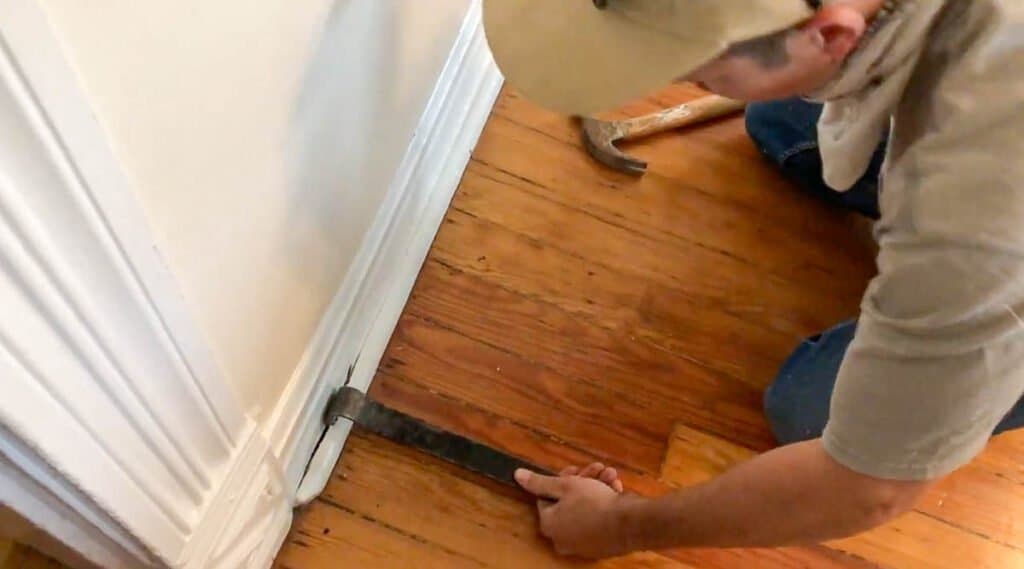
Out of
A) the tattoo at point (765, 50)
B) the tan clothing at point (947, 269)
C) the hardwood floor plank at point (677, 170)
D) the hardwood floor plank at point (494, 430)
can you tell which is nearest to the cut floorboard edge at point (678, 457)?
the hardwood floor plank at point (494, 430)

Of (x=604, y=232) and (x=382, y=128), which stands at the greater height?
(x=382, y=128)

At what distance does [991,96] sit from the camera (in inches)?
25.6

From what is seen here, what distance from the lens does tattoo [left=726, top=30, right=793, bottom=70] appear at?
654 mm

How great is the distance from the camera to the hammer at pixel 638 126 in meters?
1.32

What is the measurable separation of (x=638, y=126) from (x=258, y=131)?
2.46ft

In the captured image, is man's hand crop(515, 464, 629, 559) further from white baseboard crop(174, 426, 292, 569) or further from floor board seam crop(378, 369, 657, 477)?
white baseboard crop(174, 426, 292, 569)

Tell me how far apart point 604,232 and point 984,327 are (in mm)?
682

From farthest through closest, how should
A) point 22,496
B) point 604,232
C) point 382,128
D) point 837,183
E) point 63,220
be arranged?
point 604,232, point 382,128, point 837,183, point 22,496, point 63,220

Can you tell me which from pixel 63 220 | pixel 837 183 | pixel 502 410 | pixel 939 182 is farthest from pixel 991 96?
pixel 502 410

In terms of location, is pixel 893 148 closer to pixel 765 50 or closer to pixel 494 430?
pixel 765 50

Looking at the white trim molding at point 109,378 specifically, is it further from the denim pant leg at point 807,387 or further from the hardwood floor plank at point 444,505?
the denim pant leg at point 807,387

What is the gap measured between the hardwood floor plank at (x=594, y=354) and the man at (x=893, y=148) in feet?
1.22

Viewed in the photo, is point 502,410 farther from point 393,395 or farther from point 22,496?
point 22,496

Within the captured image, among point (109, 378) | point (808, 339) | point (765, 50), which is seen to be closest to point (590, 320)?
point (808, 339)
